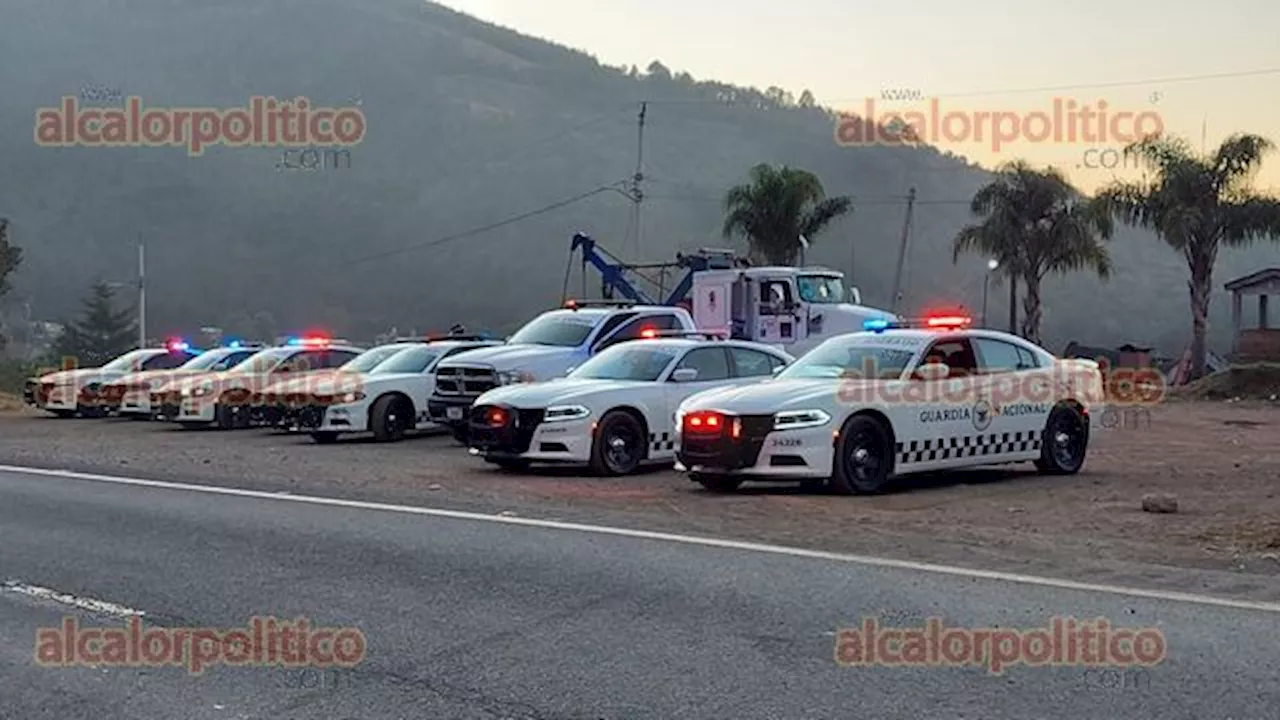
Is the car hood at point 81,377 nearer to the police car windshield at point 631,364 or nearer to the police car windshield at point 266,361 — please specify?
the police car windshield at point 266,361

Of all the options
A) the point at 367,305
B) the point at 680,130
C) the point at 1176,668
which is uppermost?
the point at 680,130

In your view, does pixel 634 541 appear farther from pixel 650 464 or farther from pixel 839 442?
pixel 650 464

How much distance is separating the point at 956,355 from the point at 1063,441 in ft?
6.51

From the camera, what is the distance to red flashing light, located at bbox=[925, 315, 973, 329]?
1570 centimetres

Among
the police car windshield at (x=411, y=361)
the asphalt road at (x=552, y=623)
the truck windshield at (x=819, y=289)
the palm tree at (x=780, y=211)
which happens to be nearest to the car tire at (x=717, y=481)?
the asphalt road at (x=552, y=623)

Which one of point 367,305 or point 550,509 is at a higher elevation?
point 367,305

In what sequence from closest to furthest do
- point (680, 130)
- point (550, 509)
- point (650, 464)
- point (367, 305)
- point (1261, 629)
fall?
point (1261, 629), point (550, 509), point (650, 464), point (367, 305), point (680, 130)

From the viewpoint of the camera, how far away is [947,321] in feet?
51.9

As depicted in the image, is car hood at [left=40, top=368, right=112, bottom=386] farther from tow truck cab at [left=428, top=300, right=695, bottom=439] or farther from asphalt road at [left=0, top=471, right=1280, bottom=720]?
asphalt road at [left=0, top=471, right=1280, bottom=720]

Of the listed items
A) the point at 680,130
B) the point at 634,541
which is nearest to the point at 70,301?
the point at 680,130

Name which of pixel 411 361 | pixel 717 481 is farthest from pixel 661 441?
pixel 411 361

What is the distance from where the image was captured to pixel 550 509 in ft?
41.9

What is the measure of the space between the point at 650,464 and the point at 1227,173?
31.4 metres

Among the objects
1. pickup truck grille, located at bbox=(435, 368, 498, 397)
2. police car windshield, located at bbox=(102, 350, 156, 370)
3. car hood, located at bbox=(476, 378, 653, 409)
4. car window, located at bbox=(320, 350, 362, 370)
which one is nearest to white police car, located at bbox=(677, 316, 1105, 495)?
car hood, located at bbox=(476, 378, 653, 409)
